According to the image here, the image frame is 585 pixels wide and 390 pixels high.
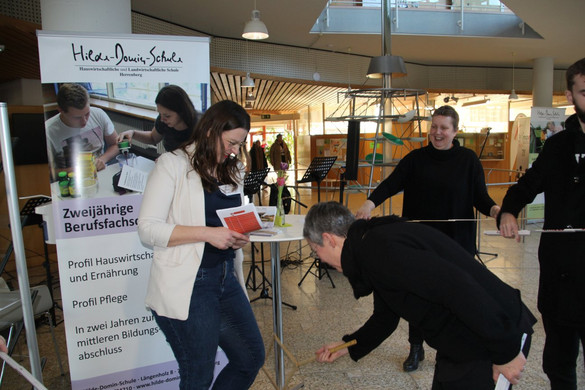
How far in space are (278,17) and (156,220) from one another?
25.0 feet

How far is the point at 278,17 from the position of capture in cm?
827

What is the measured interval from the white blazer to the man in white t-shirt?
91 centimetres

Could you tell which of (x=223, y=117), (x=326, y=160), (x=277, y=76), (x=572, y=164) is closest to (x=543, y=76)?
(x=277, y=76)

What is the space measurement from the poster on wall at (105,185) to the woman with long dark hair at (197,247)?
857 mm

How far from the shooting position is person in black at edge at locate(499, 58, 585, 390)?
1674 millimetres

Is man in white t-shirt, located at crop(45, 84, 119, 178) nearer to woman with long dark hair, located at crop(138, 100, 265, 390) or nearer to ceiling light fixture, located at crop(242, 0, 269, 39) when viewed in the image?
woman with long dark hair, located at crop(138, 100, 265, 390)

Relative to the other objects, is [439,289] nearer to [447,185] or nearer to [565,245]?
[565,245]

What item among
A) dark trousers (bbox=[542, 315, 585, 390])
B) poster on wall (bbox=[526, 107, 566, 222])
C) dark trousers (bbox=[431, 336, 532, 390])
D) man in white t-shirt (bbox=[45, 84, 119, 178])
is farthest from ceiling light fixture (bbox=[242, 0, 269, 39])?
dark trousers (bbox=[431, 336, 532, 390])

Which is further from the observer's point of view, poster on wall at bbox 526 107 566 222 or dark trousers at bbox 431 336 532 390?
poster on wall at bbox 526 107 566 222

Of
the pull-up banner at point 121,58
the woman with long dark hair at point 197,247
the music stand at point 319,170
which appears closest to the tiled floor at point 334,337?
the woman with long dark hair at point 197,247

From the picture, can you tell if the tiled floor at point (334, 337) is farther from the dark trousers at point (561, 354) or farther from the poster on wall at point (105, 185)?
the dark trousers at point (561, 354)

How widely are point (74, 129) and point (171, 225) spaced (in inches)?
43.9

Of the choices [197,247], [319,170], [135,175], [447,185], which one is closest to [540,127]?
[319,170]

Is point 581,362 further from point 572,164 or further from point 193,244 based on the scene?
point 193,244
